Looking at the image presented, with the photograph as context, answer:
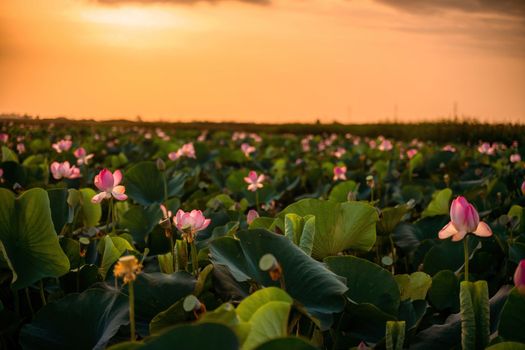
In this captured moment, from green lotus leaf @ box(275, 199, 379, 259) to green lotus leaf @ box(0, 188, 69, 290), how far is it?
42cm

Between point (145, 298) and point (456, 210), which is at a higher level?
point (456, 210)

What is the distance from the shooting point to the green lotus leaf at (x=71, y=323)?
0.88 m

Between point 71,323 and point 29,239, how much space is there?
0.22 metres

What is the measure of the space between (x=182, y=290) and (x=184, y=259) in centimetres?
17

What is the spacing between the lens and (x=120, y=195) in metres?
1.52

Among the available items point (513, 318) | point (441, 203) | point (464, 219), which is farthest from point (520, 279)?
point (441, 203)

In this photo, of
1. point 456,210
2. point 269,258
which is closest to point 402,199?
point 456,210

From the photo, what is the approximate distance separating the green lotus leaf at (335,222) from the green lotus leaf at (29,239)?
0.42 m

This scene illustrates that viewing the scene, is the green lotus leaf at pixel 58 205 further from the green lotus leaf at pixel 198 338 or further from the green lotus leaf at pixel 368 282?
the green lotus leaf at pixel 198 338

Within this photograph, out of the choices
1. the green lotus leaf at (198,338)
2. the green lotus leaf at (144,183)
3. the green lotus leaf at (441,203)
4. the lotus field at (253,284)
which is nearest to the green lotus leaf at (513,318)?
the lotus field at (253,284)

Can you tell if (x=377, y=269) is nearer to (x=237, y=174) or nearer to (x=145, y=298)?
(x=145, y=298)

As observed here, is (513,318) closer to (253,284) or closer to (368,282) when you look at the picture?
(368,282)

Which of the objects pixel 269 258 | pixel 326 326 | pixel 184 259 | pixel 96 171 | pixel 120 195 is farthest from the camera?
pixel 96 171

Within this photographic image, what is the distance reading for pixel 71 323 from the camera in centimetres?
89
